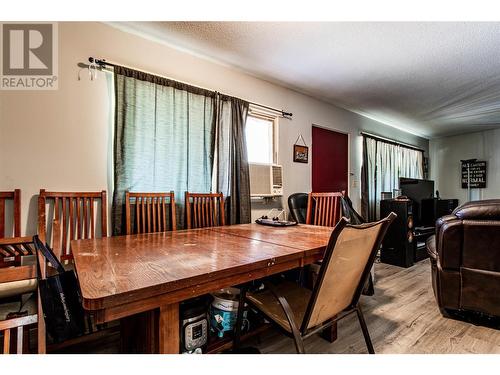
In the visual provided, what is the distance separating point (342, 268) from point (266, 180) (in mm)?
2185

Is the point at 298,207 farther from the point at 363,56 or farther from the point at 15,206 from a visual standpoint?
the point at 15,206

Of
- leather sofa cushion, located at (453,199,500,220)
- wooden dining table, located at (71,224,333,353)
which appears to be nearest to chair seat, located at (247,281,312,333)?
wooden dining table, located at (71,224,333,353)

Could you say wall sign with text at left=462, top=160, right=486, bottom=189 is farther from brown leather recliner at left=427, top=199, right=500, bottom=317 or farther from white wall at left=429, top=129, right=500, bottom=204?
brown leather recliner at left=427, top=199, right=500, bottom=317

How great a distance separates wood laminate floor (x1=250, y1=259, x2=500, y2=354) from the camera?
5.23 feet

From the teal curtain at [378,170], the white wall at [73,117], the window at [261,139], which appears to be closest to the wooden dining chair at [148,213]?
the white wall at [73,117]

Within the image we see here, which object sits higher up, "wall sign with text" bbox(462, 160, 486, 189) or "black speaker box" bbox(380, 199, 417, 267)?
"wall sign with text" bbox(462, 160, 486, 189)

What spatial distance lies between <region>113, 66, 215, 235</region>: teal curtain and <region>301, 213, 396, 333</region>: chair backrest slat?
1.64 m

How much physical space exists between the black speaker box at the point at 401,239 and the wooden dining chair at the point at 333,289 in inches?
98.4

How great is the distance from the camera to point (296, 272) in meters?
2.15

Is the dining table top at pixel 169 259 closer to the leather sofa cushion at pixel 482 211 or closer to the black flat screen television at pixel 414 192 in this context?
the leather sofa cushion at pixel 482 211
